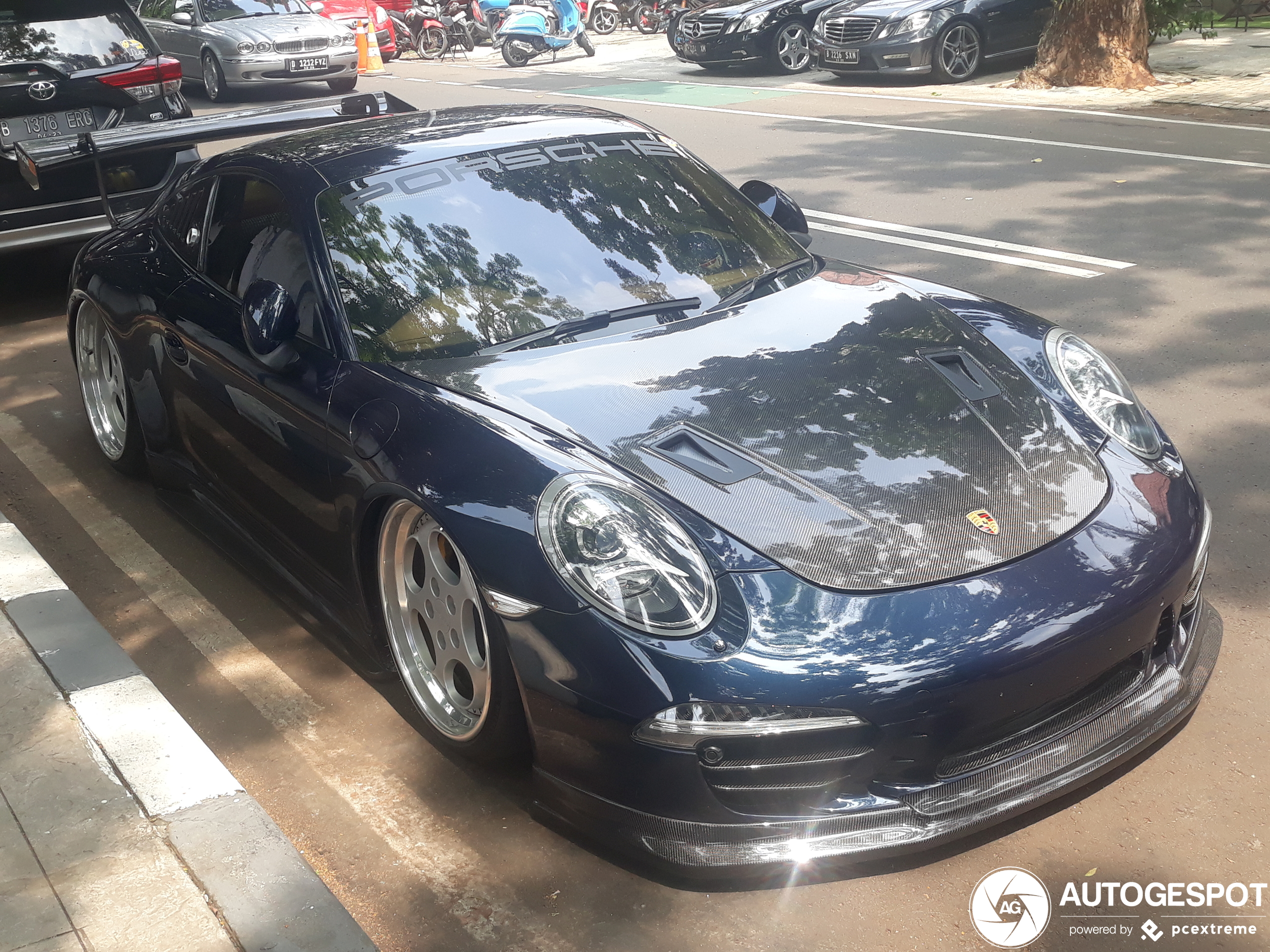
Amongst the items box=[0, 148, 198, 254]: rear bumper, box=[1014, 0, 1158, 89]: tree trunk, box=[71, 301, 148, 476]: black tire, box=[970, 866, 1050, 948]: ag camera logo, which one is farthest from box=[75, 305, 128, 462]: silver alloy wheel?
box=[1014, 0, 1158, 89]: tree trunk

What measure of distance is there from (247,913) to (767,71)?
660 inches

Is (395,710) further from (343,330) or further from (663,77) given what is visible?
(663,77)

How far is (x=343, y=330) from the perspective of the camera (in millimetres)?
3459

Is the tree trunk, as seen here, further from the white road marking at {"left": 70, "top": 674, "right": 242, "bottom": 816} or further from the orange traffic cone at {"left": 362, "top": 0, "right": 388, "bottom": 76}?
the white road marking at {"left": 70, "top": 674, "right": 242, "bottom": 816}

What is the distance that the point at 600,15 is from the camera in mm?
25969

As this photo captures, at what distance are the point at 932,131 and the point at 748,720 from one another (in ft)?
34.1

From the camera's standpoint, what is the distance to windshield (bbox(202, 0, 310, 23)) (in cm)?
1872

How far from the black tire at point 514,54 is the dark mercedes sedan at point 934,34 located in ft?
24.9

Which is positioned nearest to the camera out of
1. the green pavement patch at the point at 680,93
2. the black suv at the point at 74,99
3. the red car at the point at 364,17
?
the black suv at the point at 74,99

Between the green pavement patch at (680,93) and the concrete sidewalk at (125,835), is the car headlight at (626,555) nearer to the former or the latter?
the concrete sidewalk at (125,835)

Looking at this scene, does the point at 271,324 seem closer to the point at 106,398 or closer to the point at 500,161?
the point at 500,161

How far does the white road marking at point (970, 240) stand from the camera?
Answer: 7230 mm

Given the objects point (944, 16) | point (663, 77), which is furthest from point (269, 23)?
point (944, 16)

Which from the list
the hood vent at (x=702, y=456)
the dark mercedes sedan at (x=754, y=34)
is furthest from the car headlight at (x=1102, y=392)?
the dark mercedes sedan at (x=754, y=34)
